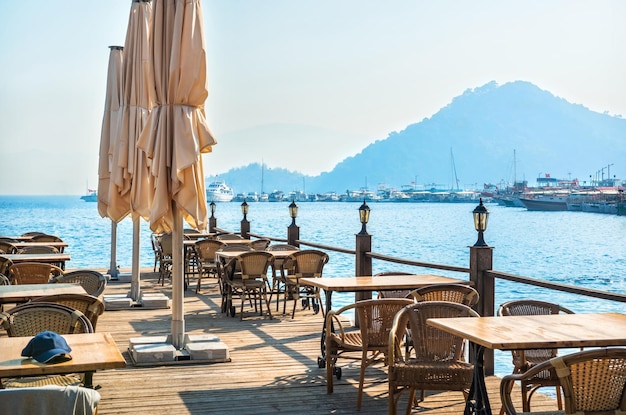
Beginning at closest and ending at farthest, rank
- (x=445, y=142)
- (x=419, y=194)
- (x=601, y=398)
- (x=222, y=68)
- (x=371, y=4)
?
1. (x=601, y=398)
2. (x=222, y=68)
3. (x=371, y=4)
4. (x=419, y=194)
5. (x=445, y=142)

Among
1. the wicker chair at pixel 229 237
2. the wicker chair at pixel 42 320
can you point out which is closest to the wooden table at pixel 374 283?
the wicker chair at pixel 42 320

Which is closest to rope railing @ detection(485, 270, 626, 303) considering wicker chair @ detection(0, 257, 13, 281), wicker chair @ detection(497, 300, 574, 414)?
wicker chair @ detection(497, 300, 574, 414)

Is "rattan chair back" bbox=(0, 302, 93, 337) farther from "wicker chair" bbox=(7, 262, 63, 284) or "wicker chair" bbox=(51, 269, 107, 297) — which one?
"wicker chair" bbox=(7, 262, 63, 284)

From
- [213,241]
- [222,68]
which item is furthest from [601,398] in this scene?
[222,68]

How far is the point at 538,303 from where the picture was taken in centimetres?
599

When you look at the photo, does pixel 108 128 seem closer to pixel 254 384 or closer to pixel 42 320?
pixel 254 384

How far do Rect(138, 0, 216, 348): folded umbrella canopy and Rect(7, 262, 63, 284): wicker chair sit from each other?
6.42 ft

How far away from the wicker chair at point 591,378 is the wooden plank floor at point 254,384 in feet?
6.84

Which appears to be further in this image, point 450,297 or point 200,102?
point 200,102

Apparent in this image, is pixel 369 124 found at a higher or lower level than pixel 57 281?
higher

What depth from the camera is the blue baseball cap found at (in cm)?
411

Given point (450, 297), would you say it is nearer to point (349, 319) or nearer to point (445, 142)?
point (349, 319)

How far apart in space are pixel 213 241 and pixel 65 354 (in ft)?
31.2

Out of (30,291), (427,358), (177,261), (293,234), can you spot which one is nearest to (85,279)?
(30,291)
